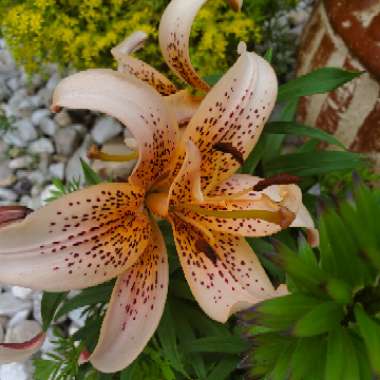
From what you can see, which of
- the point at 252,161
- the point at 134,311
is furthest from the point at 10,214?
the point at 252,161

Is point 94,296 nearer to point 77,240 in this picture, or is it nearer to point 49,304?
point 49,304

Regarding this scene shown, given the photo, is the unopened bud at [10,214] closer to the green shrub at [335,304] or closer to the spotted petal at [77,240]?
the spotted petal at [77,240]

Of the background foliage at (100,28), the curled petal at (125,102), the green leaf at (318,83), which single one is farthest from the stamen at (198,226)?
the background foliage at (100,28)

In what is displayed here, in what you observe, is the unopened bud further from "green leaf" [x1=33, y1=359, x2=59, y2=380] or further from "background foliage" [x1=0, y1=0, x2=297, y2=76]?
"background foliage" [x1=0, y1=0, x2=297, y2=76]

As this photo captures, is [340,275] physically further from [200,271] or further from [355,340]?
[200,271]

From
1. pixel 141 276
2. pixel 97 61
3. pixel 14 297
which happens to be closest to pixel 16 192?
pixel 14 297

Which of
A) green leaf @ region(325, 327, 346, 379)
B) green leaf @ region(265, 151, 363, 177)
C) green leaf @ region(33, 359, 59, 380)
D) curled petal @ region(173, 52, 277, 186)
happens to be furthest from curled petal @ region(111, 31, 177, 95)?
green leaf @ region(33, 359, 59, 380)
